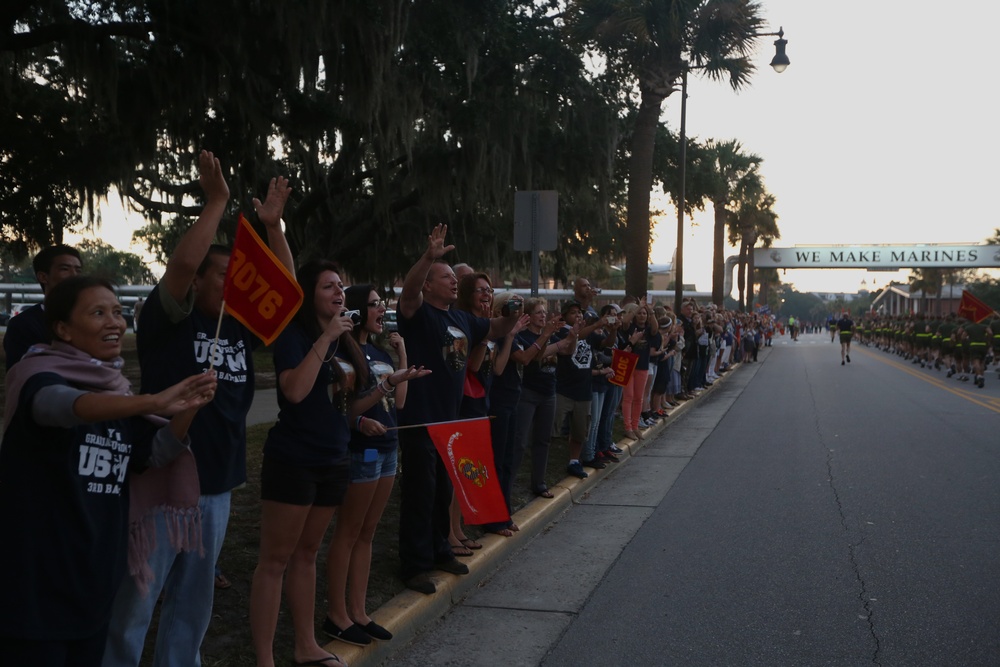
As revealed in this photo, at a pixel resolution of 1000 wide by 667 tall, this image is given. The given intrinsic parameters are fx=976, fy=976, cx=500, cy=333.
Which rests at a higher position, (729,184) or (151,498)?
(729,184)

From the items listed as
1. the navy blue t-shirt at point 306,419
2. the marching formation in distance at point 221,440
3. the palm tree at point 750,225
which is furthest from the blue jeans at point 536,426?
the palm tree at point 750,225

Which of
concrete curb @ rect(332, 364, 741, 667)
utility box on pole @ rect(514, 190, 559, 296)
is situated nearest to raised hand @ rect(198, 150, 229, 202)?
Result: concrete curb @ rect(332, 364, 741, 667)

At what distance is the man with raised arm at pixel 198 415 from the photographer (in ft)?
10.4

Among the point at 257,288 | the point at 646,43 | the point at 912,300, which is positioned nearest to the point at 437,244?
the point at 257,288

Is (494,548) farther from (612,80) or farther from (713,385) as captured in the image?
(713,385)

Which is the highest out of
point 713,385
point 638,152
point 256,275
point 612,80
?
point 612,80

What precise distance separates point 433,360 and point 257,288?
2034 mm

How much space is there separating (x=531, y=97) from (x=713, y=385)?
839 centimetres

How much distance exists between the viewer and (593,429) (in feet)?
31.9

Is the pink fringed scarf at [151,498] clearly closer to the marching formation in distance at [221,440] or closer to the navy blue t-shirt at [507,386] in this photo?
the marching formation in distance at [221,440]

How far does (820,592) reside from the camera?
18.9 feet

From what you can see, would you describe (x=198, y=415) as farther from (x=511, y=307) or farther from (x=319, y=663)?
(x=511, y=307)

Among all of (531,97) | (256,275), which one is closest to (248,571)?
(256,275)

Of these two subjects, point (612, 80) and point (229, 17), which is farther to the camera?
point (612, 80)
